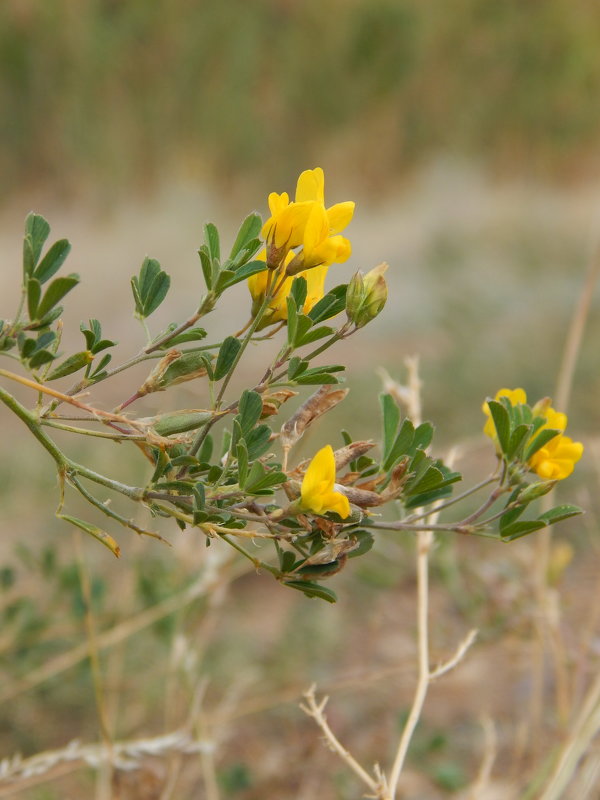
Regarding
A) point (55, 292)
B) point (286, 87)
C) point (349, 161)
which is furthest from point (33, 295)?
point (349, 161)

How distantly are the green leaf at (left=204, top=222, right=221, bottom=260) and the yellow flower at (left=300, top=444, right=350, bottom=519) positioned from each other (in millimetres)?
112

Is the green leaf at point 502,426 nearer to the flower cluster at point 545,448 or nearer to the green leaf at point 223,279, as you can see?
the flower cluster at point 545,448

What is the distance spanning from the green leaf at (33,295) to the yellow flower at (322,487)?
0.44 feet

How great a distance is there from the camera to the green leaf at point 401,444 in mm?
401

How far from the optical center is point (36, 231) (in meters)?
0.38

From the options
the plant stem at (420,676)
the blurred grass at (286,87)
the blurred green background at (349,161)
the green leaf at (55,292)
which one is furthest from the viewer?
the blurred grass at (286,87)

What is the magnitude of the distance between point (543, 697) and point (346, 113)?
317cm

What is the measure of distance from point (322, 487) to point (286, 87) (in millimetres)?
3704

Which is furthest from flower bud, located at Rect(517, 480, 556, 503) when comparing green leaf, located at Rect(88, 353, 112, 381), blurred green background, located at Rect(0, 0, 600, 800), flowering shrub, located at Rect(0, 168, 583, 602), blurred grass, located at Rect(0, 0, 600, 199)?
blurred grass, located at Rect(0, 0, 600, 199)

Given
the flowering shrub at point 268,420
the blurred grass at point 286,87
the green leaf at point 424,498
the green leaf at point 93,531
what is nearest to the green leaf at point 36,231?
the flowering shrub at point 268,420

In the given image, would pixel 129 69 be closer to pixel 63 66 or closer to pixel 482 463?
pixel 63 66

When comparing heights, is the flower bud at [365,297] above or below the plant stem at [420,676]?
above

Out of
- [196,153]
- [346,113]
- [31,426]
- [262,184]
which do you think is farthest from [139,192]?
[31,426]

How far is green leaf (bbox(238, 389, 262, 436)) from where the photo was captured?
375 mm
